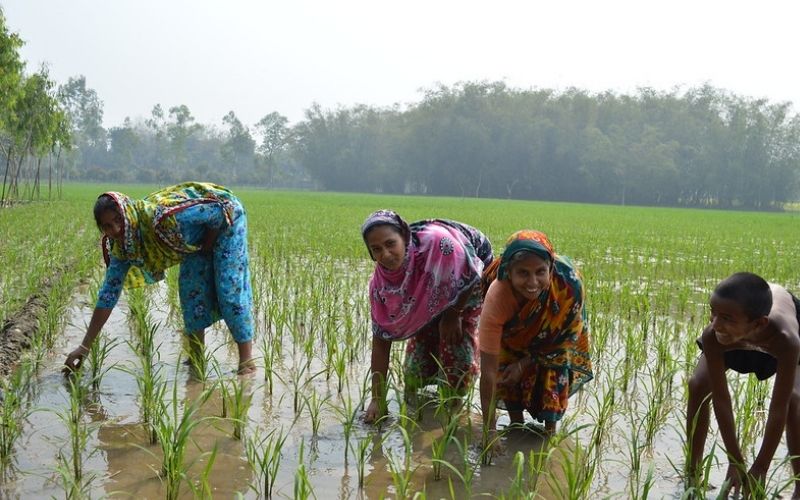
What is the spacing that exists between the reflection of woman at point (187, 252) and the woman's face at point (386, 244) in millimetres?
1062

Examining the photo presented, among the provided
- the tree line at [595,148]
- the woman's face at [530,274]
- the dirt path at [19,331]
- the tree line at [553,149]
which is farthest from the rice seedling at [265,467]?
the tree line at [595,148]

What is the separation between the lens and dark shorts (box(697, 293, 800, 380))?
213 centimetres

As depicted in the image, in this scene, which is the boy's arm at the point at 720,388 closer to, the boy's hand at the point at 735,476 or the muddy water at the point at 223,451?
the boy's hand at the point at 735,476

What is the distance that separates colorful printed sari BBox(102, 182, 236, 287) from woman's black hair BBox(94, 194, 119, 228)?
0.02 metres

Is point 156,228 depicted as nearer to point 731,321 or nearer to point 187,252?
point 187,252

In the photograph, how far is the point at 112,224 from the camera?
299cm

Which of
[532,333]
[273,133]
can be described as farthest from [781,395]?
[273,133]

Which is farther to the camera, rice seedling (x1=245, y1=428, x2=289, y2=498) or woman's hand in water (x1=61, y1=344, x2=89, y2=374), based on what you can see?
woman's hand in water (x1=61, y1=344, x2=89, y2=374)

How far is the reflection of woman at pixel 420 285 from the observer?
2.70 m

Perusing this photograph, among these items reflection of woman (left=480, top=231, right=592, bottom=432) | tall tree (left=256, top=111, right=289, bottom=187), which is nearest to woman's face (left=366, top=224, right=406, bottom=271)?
reflection of woman (left=480, top=231, right=592, bottom=432)

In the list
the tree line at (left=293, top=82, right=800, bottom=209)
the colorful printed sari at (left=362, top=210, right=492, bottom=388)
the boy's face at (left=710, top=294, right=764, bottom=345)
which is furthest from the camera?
the tree line at (left=293, top=82, right=800, bottom=209)

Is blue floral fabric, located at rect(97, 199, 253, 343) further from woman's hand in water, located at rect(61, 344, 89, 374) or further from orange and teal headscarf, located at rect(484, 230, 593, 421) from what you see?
orange and teal headscarf, located at rect(484, 230, 593, 421)

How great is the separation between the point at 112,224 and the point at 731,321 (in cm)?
247

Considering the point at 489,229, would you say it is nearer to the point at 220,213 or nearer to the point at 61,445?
the point at 220,213
